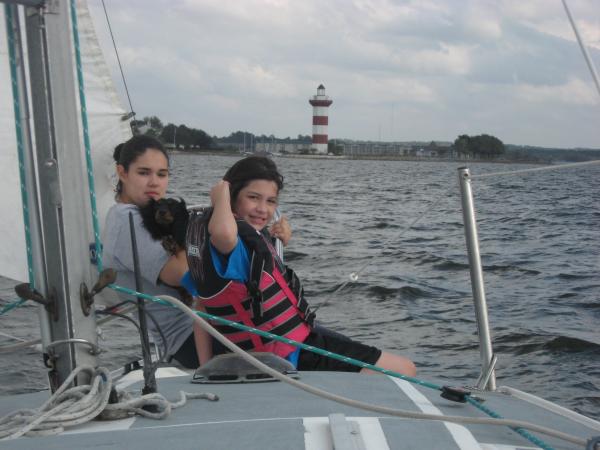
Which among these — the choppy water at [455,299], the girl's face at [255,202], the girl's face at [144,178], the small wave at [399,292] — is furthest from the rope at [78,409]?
the small wave at [399,292]

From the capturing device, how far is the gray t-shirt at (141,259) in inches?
94.6

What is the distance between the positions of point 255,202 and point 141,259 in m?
0.41

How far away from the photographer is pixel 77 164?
167cm

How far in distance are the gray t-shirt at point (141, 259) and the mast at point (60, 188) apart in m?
0.68

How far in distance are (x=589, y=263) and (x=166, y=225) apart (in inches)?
284

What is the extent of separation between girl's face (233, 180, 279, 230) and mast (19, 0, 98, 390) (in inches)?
32.7

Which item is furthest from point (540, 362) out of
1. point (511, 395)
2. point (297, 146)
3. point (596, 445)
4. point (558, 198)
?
point (297, 146)

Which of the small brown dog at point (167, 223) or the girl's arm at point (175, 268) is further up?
the small brown dog at point (167, 223)

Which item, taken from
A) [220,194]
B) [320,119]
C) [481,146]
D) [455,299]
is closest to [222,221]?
[220,194]

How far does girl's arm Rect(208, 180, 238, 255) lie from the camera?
6.79 feet

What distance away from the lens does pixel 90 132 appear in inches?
102

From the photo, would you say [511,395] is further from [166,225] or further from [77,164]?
[77,164]

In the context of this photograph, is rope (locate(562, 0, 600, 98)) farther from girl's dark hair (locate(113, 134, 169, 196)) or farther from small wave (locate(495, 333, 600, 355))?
small wave (locate(495, 333, 600, 355))

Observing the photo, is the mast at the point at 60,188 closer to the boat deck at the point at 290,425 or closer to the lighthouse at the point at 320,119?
the boat deck at the point at 290,425
